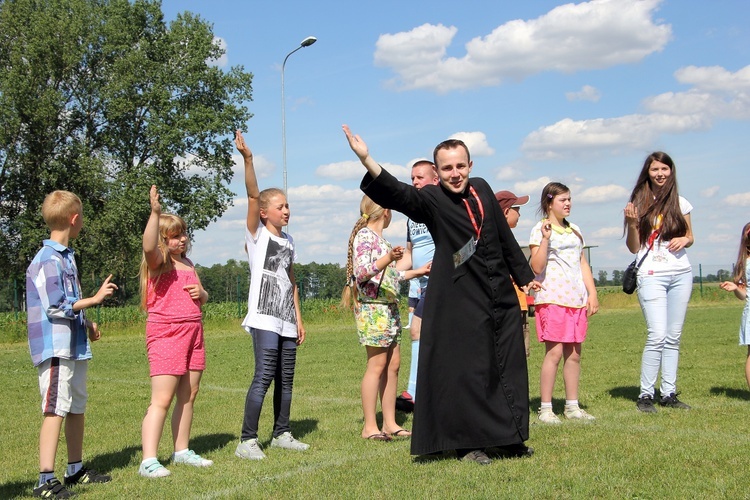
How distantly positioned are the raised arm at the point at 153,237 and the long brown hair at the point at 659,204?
14.6ft

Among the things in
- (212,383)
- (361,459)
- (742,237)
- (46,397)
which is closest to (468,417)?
(361,459)

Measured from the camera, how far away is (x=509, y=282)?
532 cm

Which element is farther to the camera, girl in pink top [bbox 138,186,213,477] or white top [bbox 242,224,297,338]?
white top [bbox 242,224,297,338]

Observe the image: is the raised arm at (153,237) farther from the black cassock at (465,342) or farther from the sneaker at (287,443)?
the sneaker at (287,443)

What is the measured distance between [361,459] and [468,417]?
836 millimetres

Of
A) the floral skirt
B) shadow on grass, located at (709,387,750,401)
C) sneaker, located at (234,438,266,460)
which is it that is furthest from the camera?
shadow on grass, located at (709,387,750,401)

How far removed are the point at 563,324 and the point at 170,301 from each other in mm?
3375

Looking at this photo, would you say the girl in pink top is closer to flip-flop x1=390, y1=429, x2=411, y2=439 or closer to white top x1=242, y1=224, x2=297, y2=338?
white top x1=242, y1=224, x2=297, y2=338

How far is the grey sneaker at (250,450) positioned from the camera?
573 cm

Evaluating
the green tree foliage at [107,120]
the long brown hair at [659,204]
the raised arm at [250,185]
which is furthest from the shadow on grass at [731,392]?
the green tree foliage at [107,120]

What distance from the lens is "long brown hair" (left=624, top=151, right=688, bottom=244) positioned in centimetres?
732

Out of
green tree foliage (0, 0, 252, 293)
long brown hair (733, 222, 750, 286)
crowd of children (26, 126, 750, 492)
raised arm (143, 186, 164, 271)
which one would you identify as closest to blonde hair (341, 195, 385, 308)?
crowd of children (26, 126, 750, 492)

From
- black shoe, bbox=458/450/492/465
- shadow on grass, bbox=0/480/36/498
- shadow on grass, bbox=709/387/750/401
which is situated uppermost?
shadow on grass, bbox=709/387/750/401

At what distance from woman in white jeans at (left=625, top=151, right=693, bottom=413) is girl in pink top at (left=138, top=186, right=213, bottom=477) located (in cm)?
410
